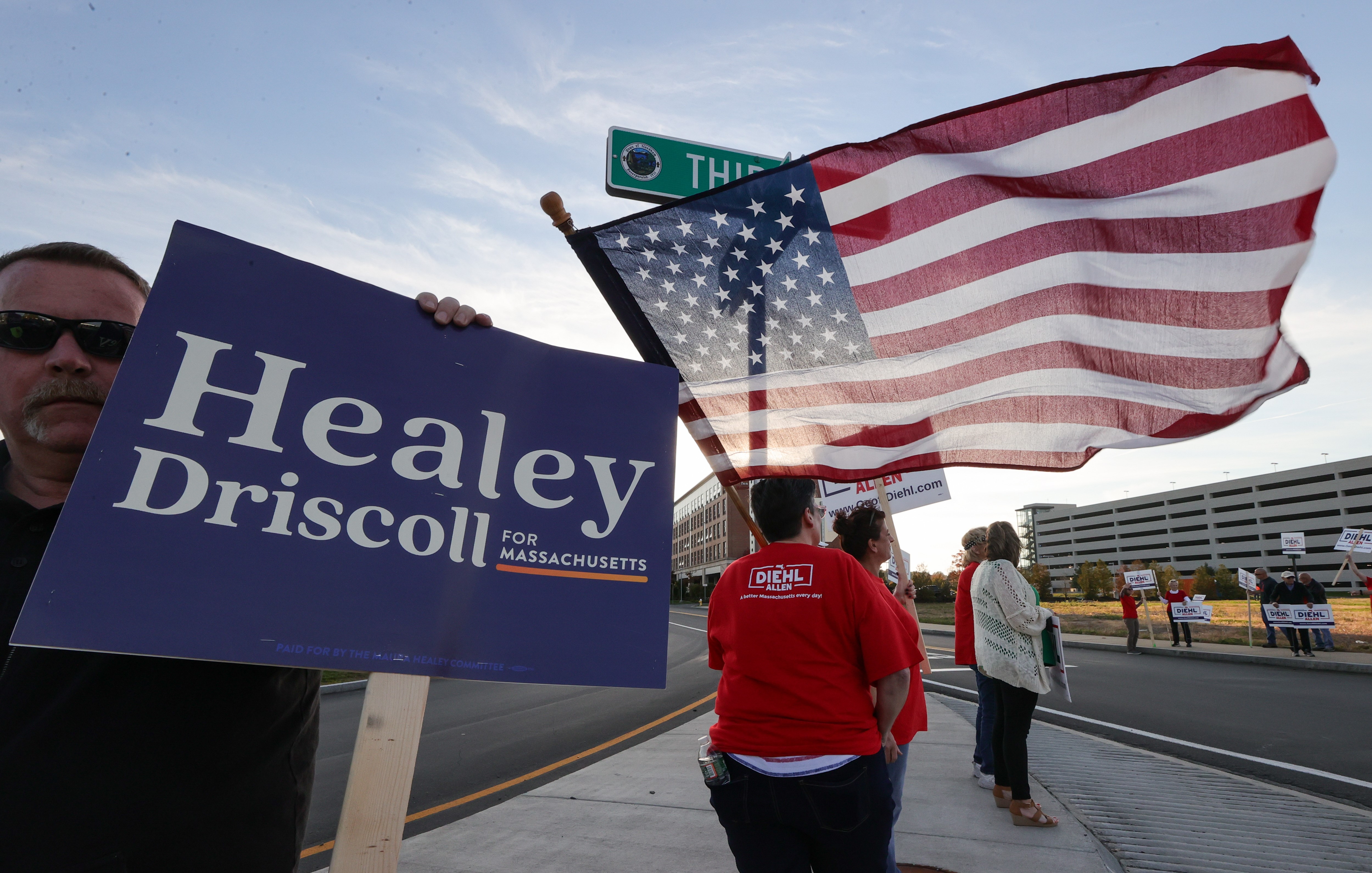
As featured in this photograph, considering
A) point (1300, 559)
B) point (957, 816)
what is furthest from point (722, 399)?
point (1300, 559)

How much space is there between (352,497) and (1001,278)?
253cm

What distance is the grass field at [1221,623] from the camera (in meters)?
18.9

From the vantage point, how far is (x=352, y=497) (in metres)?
1.60

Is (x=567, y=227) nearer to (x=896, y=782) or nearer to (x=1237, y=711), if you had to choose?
(x=896, y=782)

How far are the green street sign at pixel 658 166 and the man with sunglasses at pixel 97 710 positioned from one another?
327 cm

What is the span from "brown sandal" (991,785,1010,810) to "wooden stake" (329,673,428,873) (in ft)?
14.2

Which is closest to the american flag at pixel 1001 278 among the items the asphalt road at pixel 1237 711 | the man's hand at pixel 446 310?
the man's hand at pixel 446 310

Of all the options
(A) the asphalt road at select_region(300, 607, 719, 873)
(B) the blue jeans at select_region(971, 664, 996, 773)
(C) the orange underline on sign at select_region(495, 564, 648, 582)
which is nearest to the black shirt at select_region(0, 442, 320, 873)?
(C) the orange underline on sign at select_region(495, 564, 648, 582)

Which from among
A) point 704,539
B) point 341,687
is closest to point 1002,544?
point 341,687

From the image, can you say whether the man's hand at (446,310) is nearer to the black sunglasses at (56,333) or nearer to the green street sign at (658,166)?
the black sunglasses at (56,333)

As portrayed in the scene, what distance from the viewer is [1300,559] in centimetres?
9475

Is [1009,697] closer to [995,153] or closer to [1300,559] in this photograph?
[995,153]

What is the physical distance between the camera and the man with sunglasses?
48.9 inches

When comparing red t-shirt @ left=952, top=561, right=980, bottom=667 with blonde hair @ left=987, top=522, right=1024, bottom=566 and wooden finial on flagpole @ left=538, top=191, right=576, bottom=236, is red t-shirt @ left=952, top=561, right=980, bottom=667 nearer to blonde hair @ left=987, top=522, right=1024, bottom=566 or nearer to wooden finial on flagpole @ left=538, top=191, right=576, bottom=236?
blonde hair @ left=987, top=522, right=1024, bottom=566
